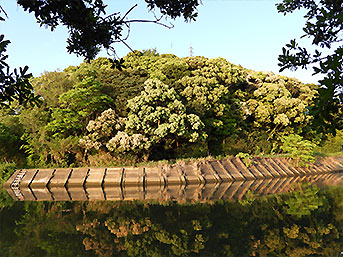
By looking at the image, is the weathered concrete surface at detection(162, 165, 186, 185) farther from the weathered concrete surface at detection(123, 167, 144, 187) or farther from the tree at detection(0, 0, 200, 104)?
the tree at detection(0, 0, 200, 104)

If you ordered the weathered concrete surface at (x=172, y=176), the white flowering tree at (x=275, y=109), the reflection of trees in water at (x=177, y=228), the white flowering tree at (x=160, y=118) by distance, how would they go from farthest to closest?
the white flowering tree at (x=275, y=109)
the white flowering tree at (x=160, y=118)
the weathered concrete surface at (x=172, y=176)
the reflection of trees in water at (x=177, y=228)

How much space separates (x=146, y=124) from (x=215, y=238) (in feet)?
37.3

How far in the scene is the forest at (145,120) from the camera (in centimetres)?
1616

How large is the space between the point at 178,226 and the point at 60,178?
9.12m

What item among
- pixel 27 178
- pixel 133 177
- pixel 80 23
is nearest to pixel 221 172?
pixel 133 177

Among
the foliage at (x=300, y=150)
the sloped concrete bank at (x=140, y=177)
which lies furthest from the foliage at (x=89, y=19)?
the foliage at (x=300, y=150)

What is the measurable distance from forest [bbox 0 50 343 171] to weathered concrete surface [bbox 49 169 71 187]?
251 centimetres

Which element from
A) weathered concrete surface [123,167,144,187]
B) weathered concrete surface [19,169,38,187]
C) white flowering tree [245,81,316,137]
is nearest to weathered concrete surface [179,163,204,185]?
weathered concrete surface [123,167,144,187]

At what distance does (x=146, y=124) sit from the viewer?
52.3 ft

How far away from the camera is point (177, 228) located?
5688mm

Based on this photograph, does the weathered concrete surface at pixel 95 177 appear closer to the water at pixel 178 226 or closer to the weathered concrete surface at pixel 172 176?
the weathered concrete surface at pixel 172 176

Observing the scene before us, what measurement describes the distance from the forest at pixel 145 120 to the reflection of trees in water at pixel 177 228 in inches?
310

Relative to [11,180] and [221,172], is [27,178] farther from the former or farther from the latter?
[221,172]

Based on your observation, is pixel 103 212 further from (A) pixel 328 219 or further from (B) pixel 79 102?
(B) pixel 79 102
